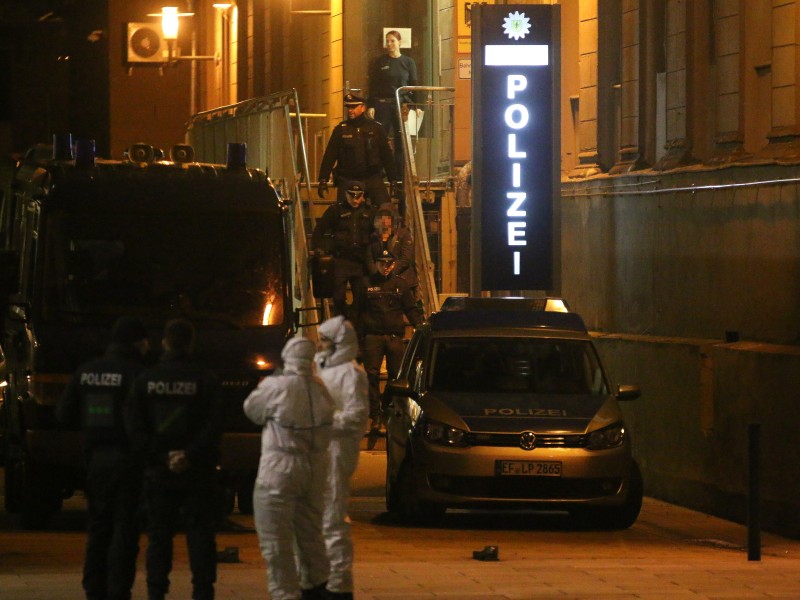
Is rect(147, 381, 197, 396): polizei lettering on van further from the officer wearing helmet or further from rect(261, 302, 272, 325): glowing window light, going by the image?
the officer wearing helmet

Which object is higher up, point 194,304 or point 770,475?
point 194,304

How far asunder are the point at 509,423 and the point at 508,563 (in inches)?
87.5

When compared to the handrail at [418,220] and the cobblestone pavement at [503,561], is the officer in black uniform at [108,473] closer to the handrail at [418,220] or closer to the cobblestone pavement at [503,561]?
the cobblestone pavement at [503,561]

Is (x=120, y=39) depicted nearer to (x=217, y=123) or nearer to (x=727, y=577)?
(x=217, y=123)

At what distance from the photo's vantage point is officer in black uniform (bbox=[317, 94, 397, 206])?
2317 cm

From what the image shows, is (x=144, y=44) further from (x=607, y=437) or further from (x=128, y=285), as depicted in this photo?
(x=607, y=437)

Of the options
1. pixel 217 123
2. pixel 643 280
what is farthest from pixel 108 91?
pixel 643 280

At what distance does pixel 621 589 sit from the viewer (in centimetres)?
1093

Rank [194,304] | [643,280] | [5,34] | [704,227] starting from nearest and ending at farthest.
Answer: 1. [194,304]
2. [704,227]
3. [643,280]
4. [5,34]

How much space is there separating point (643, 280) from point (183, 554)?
765 cm

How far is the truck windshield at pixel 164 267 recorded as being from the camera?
14305 mm

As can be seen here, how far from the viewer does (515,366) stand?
15227 mm

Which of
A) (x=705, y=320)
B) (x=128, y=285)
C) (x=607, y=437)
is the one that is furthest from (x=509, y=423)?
(x=705, y=320)

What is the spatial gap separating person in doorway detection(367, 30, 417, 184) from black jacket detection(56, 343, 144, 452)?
15.4 m
